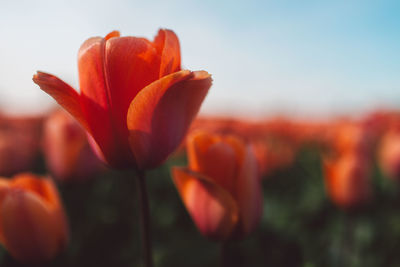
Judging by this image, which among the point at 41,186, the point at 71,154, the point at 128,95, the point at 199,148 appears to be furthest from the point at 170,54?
the point at 71,154

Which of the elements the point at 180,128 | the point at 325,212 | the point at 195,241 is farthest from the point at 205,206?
the point at 325,212

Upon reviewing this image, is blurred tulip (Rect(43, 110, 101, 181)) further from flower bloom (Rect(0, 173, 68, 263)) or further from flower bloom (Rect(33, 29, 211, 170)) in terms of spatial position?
flower bloom (Rect(33, 29, 211, 170))

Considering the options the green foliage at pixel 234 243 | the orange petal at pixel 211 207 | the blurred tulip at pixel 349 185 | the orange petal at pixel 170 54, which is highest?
the orange petal at pixel 170 54

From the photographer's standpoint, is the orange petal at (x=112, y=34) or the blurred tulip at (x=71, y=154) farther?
the blurred tulip at (x=71, y=154)

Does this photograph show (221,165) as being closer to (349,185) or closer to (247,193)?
(247,193)

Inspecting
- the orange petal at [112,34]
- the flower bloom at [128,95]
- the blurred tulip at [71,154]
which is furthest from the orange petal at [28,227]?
the blurred tulip at [71,154]

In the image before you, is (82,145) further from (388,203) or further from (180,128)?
(388,203)

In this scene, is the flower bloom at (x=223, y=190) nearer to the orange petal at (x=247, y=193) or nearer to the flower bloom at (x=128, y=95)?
the orange petal at (x=247, y=193)
